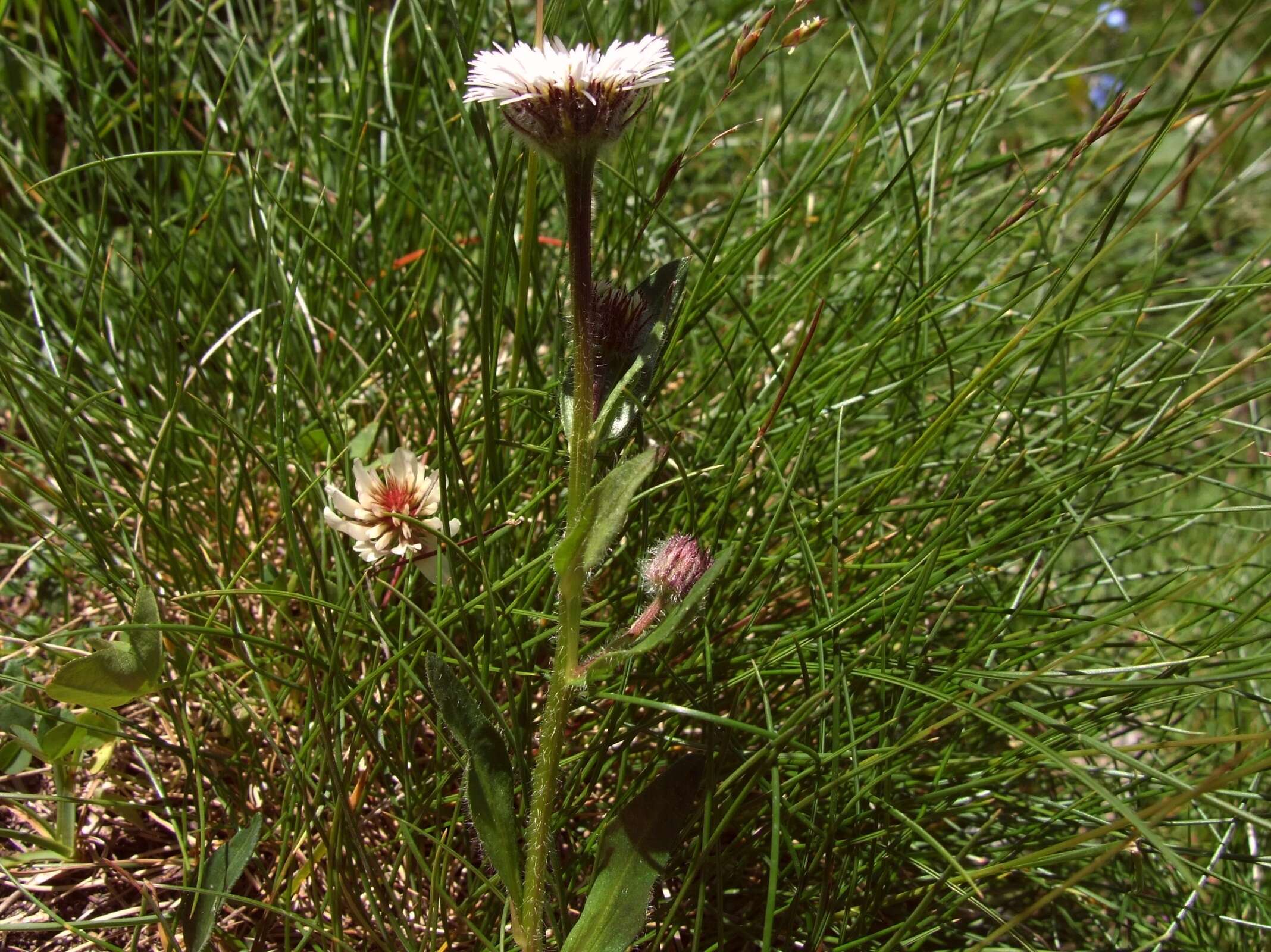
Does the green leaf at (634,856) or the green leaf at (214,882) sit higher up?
the green leaf at (634,856)

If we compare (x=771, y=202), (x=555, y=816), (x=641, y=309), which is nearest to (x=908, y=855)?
(x=555, y=816)

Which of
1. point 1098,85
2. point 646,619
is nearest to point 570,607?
point 646,619

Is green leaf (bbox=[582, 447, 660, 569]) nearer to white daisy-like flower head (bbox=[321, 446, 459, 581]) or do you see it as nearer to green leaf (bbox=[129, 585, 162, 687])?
white daisy-like flower head (bbox=[321, 446, 459, 581])

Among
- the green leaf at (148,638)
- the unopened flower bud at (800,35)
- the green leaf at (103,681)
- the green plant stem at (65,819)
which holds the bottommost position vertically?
the green plant stem at (65,819)

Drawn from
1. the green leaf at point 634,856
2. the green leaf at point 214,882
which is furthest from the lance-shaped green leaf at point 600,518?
the green leaf at point 214,882

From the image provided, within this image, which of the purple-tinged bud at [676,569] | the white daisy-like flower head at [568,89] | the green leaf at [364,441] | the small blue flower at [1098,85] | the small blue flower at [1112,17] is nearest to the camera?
the white daisy-like flower head at [568,89]

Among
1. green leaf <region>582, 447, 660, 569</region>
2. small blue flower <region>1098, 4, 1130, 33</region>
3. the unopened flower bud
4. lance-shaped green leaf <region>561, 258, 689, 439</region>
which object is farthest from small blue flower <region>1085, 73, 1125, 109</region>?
green leaf <region>582, 447, 660, 569</region>

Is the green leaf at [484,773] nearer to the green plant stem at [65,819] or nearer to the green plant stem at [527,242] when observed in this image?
the green plant stem at [527,242]
